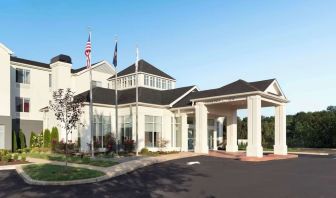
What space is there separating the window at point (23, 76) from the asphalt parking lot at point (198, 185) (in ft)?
65.6

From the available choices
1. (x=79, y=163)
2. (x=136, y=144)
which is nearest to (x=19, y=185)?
(x=79, y=163)

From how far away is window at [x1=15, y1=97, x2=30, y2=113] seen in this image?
118 ft

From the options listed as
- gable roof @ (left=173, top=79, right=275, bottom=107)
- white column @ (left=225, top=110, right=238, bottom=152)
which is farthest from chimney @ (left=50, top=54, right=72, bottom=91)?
white column @ (left=225, top=110, right=238, bottom=152)

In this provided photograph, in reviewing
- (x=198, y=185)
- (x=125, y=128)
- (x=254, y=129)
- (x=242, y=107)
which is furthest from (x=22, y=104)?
(x=198, y=185)

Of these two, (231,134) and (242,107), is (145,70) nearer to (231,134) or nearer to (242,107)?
(242,107)

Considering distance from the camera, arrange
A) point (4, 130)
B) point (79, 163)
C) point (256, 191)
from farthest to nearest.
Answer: point (4, 130)
point (79, 163)
point (256, 191)

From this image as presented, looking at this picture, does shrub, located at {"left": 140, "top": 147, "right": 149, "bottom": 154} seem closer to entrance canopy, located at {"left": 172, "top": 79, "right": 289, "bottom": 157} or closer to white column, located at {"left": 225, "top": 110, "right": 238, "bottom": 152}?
entrance canopy, located at {"left": 172, "top": 79, "right": 289, "bottom": 157}

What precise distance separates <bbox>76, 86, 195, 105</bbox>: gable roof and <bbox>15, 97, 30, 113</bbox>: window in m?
6.58

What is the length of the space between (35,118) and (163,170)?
23.6 meters

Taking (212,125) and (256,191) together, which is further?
(212,125)

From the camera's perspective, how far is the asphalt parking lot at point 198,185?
1241 cm

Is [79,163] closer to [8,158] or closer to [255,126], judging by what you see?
[8,158]

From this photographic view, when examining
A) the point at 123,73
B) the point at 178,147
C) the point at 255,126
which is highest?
Result: the point at 123,73

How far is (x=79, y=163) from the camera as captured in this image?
70.8 ft
